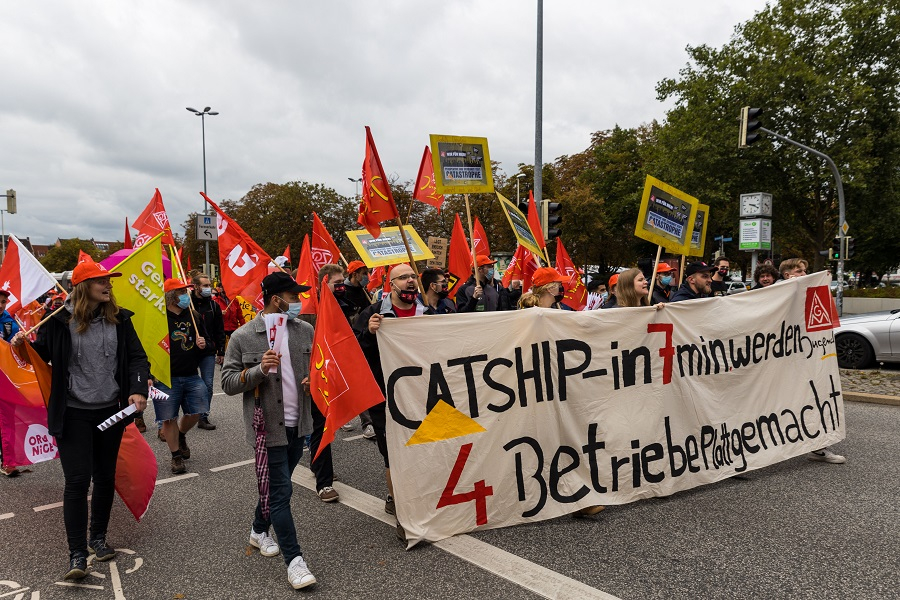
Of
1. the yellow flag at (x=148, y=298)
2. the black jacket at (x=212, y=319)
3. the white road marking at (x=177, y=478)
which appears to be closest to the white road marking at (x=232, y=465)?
the white road marking at (x=177, y=478)

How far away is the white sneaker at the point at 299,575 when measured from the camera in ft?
10.8

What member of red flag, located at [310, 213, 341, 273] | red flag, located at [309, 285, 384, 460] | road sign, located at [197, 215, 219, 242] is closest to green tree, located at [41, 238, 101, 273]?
road sign, located at [197, 215, 219, 242]

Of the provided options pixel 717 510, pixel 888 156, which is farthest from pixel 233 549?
pixel 888 156

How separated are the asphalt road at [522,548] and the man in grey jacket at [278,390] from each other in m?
0.25

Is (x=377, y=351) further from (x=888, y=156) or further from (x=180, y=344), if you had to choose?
(x=888, y=156)

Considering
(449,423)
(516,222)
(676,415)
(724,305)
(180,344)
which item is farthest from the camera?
(516,222)

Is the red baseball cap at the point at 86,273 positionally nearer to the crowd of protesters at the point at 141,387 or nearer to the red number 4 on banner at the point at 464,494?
the crowd of protesters at the point at 141,387

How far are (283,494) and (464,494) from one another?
117cm

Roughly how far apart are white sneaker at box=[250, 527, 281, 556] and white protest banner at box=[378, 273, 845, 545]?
0.79 m

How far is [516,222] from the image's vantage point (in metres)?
7.16

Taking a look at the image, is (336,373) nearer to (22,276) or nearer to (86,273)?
(86,273)

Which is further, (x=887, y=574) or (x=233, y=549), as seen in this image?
(x=233, y=549)

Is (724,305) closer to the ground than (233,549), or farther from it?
farther from it

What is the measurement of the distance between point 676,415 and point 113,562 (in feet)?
13.0
